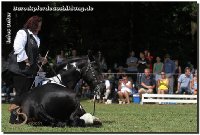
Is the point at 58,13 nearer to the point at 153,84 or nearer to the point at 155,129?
the point at 153,84

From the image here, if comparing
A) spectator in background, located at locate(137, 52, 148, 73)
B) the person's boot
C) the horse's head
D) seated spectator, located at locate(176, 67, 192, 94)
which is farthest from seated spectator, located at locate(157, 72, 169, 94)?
the person's boot

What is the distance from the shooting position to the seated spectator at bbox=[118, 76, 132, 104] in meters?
20.9

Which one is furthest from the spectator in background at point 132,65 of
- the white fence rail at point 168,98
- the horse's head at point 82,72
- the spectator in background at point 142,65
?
the horse's head at point 82,72

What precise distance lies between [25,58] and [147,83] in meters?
12.9

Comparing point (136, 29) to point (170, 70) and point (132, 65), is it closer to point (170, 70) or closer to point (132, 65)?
point (132, 65)

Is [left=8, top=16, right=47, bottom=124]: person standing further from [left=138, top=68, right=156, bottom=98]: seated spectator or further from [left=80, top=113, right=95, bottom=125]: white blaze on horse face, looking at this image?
[left=138, top=68, right=156, bottom=98]: seated spectator

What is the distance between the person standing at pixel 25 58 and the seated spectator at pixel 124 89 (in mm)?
11373

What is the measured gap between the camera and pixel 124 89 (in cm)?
2114

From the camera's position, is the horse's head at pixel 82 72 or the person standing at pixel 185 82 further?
the person standing at pixel 185 82

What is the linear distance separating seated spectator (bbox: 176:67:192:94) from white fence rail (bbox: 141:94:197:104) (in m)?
0.64

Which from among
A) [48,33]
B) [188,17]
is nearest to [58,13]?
[48,33]

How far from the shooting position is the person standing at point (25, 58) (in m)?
9.41

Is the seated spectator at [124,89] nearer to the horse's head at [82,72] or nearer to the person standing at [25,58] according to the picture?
the horse's head at [82,72]

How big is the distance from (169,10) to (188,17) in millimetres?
1314
